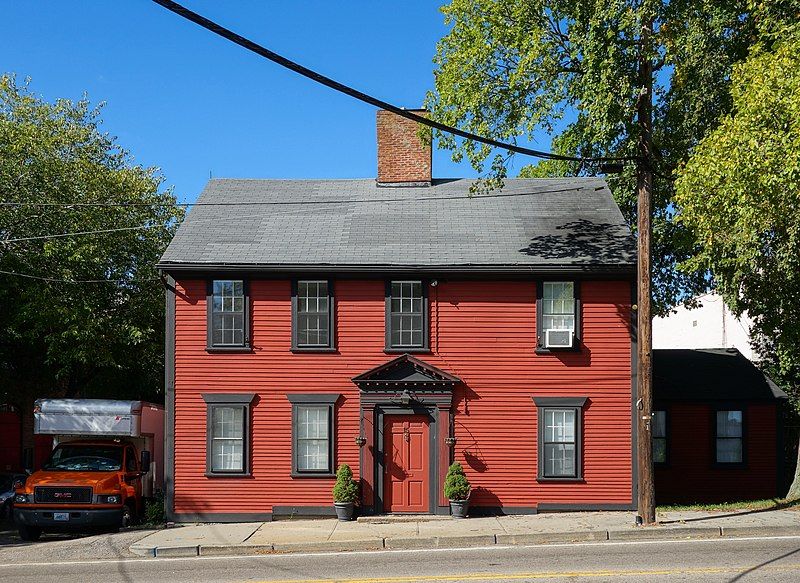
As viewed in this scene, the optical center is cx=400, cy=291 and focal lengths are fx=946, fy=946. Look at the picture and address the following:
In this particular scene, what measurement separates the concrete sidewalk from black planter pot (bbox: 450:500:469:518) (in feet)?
0.97

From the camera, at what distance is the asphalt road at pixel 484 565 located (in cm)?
1332

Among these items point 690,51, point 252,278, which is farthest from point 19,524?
point 690,51

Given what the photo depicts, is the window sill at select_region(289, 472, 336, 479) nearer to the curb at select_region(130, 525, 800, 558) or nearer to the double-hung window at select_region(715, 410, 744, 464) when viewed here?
the curb at select_region(130, 525, 800, 558)

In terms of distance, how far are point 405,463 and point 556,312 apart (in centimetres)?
482

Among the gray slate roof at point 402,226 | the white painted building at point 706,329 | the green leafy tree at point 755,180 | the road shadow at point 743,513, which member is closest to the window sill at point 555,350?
the gray slate roof at point 402,226

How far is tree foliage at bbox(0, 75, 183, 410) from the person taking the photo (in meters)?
25.7

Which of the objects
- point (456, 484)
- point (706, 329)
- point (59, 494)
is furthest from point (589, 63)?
point (706, 329)

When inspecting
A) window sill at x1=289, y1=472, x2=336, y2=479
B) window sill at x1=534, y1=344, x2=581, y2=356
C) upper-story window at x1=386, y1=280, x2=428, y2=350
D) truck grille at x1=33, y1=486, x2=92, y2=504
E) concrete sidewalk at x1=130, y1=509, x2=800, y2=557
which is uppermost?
upper-story window at x1=386, y1=280, x2=428, y2=350

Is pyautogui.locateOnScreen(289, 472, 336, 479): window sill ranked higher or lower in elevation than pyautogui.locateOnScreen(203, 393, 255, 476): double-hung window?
lower

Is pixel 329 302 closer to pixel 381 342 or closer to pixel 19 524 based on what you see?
pixel 381 342

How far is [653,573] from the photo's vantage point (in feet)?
43.5

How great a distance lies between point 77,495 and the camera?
19.5 meters

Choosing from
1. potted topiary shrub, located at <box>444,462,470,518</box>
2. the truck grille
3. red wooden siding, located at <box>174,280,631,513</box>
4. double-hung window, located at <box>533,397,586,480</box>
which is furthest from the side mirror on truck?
double-hung window, located at <box>533,397,586,480</box>

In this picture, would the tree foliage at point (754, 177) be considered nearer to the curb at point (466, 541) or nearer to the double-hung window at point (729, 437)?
the double-hung window at point (729, 437)
